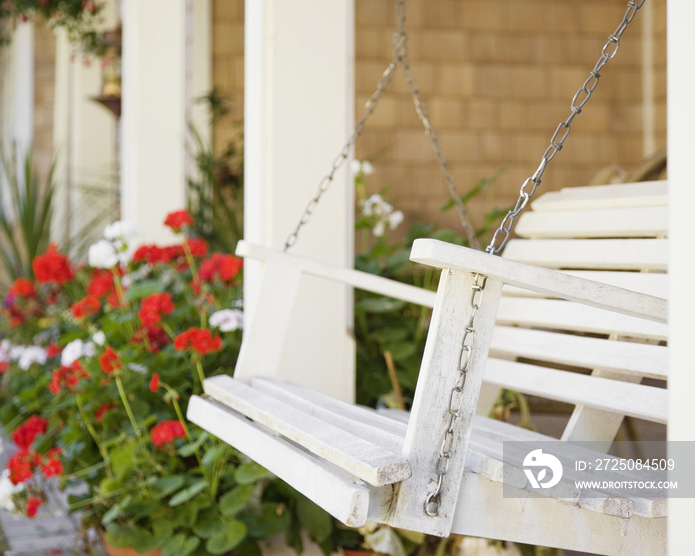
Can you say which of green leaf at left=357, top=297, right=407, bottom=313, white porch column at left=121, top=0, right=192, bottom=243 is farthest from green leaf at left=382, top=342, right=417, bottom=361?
white porch column at left=121, top=0, right=192, bottom=243

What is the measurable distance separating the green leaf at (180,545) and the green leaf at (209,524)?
2 cm

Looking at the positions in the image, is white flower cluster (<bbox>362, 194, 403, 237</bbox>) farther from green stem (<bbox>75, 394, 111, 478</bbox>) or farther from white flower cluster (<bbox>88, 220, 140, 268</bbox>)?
green stem (<bbox>75, 394, 111, 478</bbox>)

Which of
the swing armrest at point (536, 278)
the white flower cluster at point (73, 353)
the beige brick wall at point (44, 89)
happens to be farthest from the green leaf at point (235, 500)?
the beige brick wall at point (44, 89)

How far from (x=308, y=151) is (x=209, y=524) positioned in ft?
2.92

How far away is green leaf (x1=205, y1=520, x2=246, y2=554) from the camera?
→ 1570mm

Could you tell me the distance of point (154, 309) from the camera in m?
1.93

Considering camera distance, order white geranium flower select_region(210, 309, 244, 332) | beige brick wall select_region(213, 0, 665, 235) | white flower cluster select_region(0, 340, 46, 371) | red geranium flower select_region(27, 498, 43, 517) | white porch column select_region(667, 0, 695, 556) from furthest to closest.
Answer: beige brick wall select_region(213, 0, 665, 235) → white flower cluster select_region(0, 340, 46, 371) → white geranium flower select_region(210, 309, 244, 332) → red geranium flower select_region(27, 498, 43, 517) → white porch column select_region(667, 0, 695, 556)

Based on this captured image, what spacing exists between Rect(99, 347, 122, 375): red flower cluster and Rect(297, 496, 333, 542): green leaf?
542mm

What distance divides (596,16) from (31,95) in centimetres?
426

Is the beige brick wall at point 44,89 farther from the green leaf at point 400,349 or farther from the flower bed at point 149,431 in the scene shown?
the green leaf at point 400,349

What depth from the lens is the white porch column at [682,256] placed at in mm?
766

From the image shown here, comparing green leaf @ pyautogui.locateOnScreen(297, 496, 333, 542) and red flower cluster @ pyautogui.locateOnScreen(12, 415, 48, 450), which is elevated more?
red flower cluster @ pyautogui.locateOnScreen(12, 415, 48, 450)

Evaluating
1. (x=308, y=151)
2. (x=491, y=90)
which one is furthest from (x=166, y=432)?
(x=491, y=90)

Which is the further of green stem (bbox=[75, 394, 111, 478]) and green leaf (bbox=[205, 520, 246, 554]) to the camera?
green stem (bbox=[75, 394, 111, 478])
